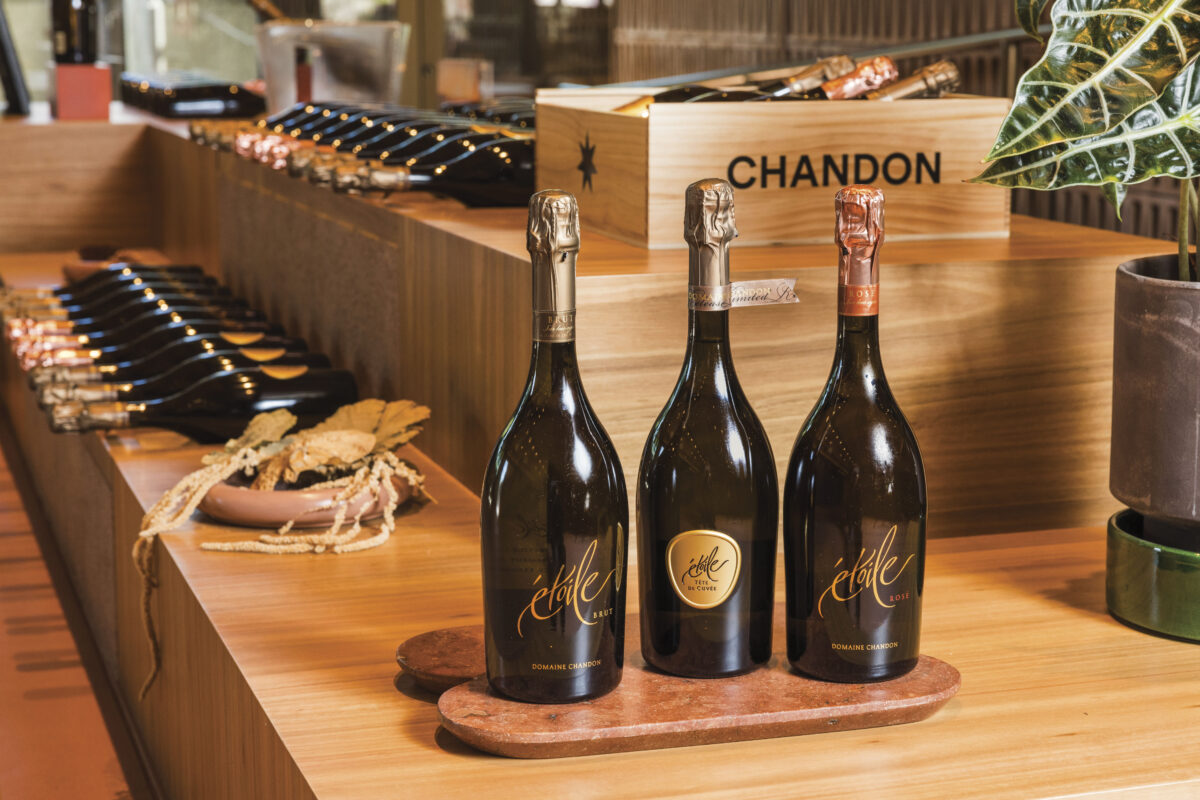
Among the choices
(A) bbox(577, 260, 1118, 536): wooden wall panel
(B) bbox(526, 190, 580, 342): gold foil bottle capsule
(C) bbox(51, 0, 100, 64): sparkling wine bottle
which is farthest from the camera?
(C) bbox(51, 0, 100, 64): sparkling wine bottle

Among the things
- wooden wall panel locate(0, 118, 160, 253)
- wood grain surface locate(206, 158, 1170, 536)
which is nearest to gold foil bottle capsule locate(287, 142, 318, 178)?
wood grain surface locate(206, 158, 1170, 536)

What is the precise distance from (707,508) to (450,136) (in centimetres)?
104

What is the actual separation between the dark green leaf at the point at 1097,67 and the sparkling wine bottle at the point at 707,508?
0.67 ft

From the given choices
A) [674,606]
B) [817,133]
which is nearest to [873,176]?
[817,133]

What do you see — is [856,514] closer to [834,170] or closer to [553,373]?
[553,373]

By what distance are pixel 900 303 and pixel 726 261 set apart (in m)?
0.46

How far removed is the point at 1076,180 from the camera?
0.85 meters

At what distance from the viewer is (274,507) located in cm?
124

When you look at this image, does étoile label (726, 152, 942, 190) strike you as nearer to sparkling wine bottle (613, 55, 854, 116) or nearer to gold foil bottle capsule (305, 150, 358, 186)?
sparkling wine bottle (613, 55, 854, 116)

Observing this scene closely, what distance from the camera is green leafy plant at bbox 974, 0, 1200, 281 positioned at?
2.77 ft

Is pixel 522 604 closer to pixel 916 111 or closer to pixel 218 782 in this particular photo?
pixel 218 782

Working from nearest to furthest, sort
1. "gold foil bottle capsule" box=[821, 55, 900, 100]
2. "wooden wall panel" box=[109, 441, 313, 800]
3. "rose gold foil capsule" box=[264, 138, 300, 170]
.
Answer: "wooden wall panel" box=[109, 441, 313, 800] → "gold foil bottle capsule" box=[821, 55, 900, 100] → "rose gold foil capsule" box=[264, 138, 300, 170]

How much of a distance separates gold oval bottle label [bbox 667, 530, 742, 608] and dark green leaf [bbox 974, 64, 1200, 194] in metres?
0.26

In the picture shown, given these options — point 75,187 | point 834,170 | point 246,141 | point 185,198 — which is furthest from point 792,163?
point 75,187
